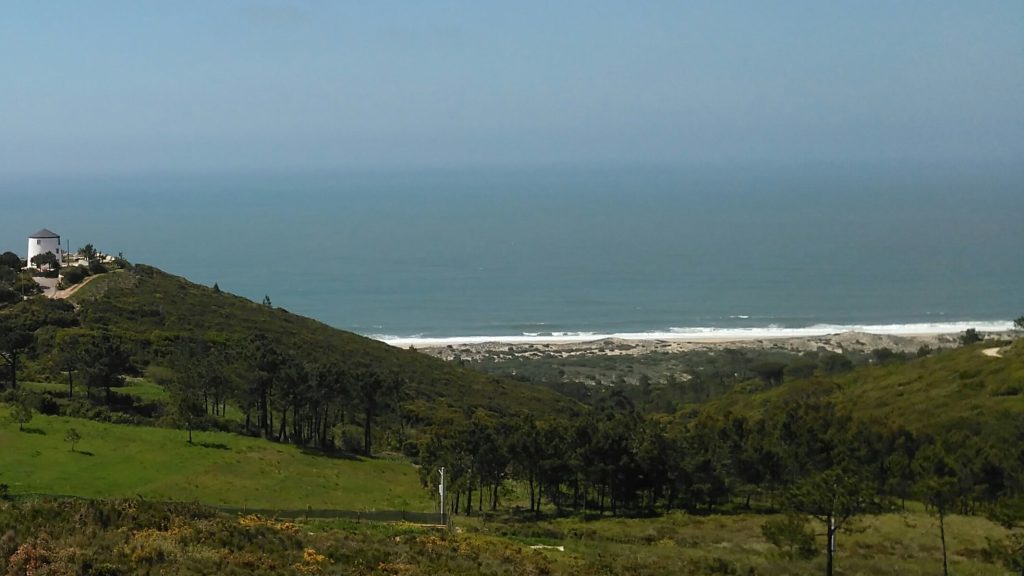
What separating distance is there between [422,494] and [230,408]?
16708mm

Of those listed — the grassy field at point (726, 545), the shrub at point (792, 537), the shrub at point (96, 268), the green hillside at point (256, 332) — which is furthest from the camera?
the shrub at point (96, 268)

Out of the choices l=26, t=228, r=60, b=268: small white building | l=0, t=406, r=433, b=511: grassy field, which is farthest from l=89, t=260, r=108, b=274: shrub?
l=0, t=406, r=433, b=511: grassy field

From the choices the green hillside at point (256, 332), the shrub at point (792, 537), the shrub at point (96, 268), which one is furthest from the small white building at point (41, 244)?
the shrub at point (792, 537)

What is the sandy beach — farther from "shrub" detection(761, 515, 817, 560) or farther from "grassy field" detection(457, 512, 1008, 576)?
"shrub" detection(761, 515, 817, 560)

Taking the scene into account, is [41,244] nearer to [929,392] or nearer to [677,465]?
[677,465]

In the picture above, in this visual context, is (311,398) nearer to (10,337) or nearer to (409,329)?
(10,337)

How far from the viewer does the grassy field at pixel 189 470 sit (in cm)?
2995

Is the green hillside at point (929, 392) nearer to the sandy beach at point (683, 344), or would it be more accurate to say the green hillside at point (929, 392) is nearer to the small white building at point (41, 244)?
the sandy beach at point (683, 344)

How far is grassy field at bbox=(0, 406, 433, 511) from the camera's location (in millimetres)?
29953

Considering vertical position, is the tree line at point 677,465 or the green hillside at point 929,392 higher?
the green hillside at point 929,392

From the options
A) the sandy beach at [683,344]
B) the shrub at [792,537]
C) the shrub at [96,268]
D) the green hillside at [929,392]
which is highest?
the shrub at [96,268]

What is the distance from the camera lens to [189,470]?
33.0 m

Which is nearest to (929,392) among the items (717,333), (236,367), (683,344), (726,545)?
(683,344)

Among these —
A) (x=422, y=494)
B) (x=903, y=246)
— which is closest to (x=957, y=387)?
(x=422, y=494)
